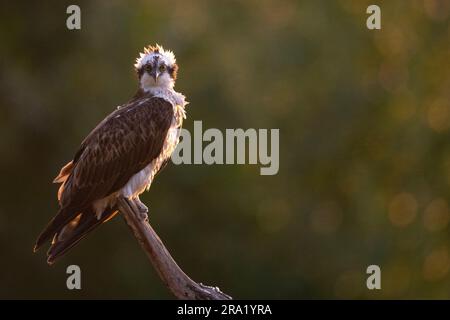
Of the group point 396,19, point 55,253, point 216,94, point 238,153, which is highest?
point 396,19

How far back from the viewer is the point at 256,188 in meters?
25.9

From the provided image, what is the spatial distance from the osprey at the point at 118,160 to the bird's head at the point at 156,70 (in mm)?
13

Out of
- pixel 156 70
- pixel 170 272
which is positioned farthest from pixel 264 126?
pixel 170 272

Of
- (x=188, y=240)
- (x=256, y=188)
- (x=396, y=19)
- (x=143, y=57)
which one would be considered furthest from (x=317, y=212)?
(x=143, y=57)

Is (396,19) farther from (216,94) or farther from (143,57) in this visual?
(143,57)

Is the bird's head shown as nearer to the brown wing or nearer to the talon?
the brown wing

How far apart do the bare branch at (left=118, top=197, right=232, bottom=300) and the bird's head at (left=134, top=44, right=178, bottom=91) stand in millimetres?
2118

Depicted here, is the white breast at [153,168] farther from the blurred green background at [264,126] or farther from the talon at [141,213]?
the blurred green background at [264,126]

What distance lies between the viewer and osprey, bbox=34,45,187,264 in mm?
12617

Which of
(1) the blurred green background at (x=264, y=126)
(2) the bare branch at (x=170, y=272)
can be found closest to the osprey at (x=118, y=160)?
(2) the bare branch at (x=170, y=272)

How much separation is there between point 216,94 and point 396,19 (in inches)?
204

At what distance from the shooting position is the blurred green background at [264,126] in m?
24.7

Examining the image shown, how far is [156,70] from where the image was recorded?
44.5 ft

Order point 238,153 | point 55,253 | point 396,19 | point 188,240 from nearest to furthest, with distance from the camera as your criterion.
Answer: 1. point 55,253
2. point 238,153
3. point 188,240
4. point 396,19
